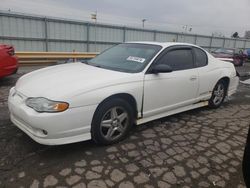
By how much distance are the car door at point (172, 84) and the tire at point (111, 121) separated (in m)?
0.38

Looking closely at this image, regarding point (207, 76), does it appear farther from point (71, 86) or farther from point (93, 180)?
point (93, 180)

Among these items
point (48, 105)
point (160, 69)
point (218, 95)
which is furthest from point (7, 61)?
point (218, 95)

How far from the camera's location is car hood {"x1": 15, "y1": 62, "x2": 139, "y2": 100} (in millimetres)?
2959

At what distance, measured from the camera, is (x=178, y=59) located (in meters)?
4.38

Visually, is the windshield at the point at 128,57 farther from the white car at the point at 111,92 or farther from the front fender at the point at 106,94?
the front fender at the point at 106,94

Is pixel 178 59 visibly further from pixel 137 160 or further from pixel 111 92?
pixel 137 160

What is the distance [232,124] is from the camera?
451cm

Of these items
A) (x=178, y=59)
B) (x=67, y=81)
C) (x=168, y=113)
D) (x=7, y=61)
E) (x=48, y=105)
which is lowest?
(x=168, y=113)

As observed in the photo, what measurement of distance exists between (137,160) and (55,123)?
115 centimetres

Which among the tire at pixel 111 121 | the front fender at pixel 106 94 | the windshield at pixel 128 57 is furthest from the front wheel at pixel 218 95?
the tire at pixel 111 121

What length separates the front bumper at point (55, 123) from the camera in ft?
9.21

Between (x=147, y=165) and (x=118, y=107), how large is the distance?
916mm

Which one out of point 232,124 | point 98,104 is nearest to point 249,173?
point 98,104

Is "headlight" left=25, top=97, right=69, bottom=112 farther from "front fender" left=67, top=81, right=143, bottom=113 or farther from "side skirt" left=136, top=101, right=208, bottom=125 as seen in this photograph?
"side skirt" left=136, top=101, right=208, bottom=125
